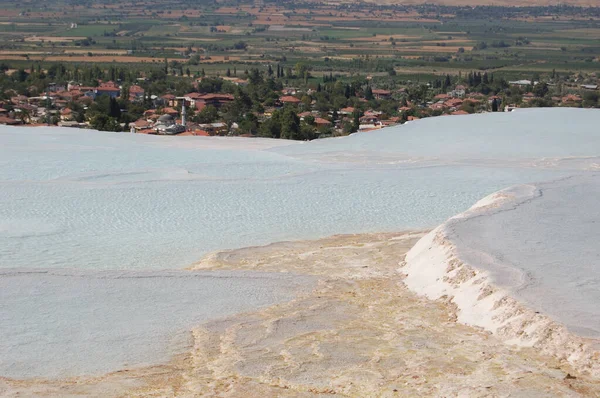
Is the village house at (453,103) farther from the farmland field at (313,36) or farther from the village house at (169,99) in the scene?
the farmland field at (313,36)

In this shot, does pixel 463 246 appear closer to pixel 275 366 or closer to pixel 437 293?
pixel 437 293

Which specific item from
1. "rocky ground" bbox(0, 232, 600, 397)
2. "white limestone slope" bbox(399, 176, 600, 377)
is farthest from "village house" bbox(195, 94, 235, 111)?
"rocky ground" bbox(0, 232, 600, 397)

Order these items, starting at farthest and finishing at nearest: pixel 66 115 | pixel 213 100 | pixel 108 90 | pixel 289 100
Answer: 1. pixel 108 90
2. pixel 289 100
3. pixel 213 100
4. pixel 66 115

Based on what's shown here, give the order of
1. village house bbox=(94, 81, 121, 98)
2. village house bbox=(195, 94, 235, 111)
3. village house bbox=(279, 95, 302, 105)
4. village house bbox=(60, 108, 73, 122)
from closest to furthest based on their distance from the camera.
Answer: village house bbox=(60, 108, 73, 122) < village house bbox=(195, 94, 235, 111) < village house bbox=(279, 95, 302, 105) < village house bbox=(94, 81, 121, 98)

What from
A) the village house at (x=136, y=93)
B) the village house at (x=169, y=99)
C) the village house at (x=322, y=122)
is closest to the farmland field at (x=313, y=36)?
the village house at (x=136, y=93)

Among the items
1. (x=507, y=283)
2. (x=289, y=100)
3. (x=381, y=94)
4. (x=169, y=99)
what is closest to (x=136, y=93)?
(x=169, y=99)

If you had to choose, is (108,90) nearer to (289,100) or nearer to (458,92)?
(289,100)

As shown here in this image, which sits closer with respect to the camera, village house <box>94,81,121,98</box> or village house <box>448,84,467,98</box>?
village house <box>94,81,121,98</box>

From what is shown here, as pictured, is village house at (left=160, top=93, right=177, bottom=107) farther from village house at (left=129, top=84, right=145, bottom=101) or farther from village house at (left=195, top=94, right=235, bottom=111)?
village house at (left=195, top=94, right=235, bottom=111)

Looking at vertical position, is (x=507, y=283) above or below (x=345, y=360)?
above
